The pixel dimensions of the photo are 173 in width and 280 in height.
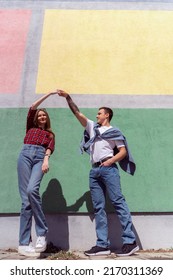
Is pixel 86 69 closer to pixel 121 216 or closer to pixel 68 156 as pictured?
pixel 68 156

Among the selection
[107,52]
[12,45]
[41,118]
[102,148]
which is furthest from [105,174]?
[12,45]

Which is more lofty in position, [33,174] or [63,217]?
[33,174]

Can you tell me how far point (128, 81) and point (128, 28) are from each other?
1.47 metres

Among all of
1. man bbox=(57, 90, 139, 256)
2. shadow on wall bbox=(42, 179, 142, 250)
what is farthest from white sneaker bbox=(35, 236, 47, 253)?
shadow on wall bbox=(42, 179, 142, 250)

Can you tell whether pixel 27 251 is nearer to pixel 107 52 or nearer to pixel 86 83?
pixel 86 83

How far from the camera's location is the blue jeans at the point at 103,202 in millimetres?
3463

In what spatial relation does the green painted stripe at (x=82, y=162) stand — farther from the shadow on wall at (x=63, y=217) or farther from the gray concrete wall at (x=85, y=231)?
the gray concrete wall at (x=85, y=231)

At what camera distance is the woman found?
3.34 meters

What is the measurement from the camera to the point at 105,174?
3.60 m

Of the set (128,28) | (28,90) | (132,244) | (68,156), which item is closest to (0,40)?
(28,90)

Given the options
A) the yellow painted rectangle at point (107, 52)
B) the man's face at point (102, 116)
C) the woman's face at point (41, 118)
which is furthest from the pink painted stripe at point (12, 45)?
the man's face at point (102, 116)

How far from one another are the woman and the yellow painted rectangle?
1.56m

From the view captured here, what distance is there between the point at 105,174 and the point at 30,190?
83 centimetres

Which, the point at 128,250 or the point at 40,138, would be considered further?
the point at 40,138
